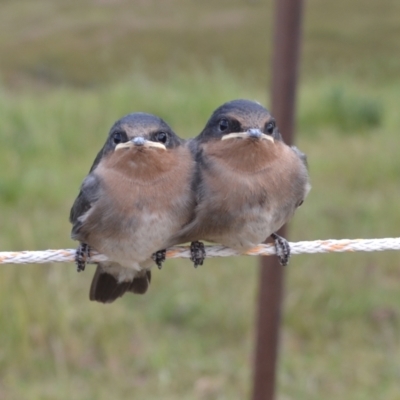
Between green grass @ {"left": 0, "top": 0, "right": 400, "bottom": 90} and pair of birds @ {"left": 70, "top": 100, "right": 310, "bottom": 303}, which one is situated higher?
green grass @ {"left": 0, "top": 0, "right": 400, "bottom": 90}

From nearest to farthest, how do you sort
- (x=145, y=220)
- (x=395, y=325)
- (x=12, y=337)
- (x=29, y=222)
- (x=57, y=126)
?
(x=145, y=220), (x=12, y=337), (x=395, y=325), (x=29, y=222), (x=57, y=126)

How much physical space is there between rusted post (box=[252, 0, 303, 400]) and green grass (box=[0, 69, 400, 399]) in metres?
0.77

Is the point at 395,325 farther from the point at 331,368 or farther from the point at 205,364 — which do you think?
the point at 205,364

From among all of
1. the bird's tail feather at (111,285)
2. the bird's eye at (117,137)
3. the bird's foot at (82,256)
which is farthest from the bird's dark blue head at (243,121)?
the bird's tail feather at (111,285)

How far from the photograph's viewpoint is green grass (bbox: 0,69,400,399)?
3.67 metres

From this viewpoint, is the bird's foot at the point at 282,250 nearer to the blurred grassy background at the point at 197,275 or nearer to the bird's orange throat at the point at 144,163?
the bird's orange throat at the point at 144,163

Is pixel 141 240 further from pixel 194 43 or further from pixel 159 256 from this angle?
pixel 194 43

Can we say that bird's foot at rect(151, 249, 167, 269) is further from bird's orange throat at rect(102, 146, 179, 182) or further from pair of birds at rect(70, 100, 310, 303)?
bird's orange throat at rect(102, 146, 179, 182)

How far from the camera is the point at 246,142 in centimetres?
228

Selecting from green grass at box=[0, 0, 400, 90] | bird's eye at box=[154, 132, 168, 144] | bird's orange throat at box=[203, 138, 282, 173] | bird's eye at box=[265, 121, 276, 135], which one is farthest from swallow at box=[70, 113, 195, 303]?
green grass at box=[0, 0, 400, 90]

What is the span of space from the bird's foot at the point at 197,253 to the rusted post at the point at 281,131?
0.53 meters

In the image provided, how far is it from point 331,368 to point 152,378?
89 centimetres

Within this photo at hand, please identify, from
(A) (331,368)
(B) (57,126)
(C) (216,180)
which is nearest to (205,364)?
(A) (331,368)

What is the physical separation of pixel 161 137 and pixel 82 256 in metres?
0.47
